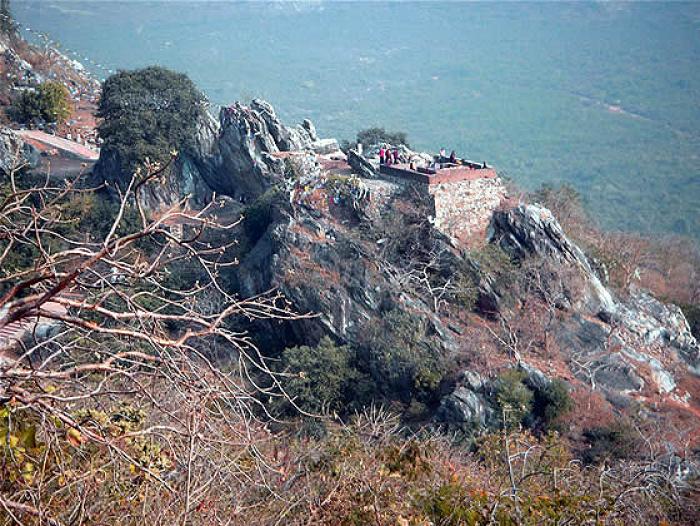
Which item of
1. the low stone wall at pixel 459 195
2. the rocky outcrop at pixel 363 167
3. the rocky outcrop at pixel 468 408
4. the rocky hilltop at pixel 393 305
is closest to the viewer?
the rocky hilltop at pixel 393 305

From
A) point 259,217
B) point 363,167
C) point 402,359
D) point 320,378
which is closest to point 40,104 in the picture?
point 259,217

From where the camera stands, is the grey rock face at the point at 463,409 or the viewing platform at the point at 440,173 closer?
the grey rock face at the point at 463,409

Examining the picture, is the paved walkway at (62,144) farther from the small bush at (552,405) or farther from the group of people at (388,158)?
the small bush at (552,405)

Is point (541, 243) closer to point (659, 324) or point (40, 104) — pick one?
point (659, 324)

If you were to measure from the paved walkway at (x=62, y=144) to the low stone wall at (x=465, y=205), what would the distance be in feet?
53.4

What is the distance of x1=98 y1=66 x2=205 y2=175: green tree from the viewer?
73.4ft

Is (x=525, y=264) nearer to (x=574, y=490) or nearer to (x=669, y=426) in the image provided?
(x=669, y=426)

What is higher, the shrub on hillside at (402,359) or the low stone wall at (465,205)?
the low stone wall at (465,205)

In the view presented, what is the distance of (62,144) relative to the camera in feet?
91.8

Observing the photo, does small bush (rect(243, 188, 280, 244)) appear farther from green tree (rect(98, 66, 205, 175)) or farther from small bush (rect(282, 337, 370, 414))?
small bush (rect(282, 337, 370, 414))

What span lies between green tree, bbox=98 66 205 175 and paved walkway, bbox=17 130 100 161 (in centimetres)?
402

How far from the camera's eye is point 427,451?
21.5 feet

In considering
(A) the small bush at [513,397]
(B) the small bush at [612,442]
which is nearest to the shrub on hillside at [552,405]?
(A) the small bush at [513,397]

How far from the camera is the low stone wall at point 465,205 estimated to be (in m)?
18.0
